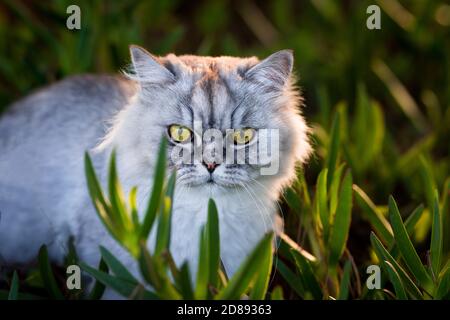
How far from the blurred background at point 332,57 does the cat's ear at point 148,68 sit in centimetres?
83

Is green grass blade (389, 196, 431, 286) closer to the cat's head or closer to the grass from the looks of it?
the grass

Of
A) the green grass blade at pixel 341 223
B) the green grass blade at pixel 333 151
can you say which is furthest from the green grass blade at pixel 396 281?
the green grass blade at pixel 333 151

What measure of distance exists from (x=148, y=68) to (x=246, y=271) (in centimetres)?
77

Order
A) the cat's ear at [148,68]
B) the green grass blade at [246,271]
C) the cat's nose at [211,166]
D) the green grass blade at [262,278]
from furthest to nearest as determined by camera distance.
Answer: the cat's ear at [148,68], the cat's nose at [211,166], the green grass blade at [262,278], the green grass blade at [246,271]

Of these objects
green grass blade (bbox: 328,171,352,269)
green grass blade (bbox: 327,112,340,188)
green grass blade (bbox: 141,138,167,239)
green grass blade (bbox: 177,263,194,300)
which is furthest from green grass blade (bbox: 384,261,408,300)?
green grass blade (bbox: 141,138,167,239)

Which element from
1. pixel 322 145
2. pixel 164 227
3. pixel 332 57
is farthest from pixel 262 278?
pixel 332 57

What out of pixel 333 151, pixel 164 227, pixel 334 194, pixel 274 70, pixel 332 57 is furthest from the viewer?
pixel 332 57

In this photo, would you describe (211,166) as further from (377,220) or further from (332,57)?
(332,57)

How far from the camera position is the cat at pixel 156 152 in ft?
6.49

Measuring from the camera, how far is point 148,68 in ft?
6.81

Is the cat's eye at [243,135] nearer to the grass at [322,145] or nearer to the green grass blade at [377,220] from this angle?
the grass at [322,145]

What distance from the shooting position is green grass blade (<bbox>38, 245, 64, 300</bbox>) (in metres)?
2.05

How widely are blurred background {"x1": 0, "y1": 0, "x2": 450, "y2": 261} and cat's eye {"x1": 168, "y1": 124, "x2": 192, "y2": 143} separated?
0.78m
